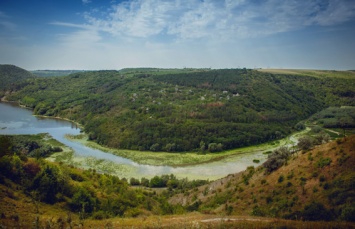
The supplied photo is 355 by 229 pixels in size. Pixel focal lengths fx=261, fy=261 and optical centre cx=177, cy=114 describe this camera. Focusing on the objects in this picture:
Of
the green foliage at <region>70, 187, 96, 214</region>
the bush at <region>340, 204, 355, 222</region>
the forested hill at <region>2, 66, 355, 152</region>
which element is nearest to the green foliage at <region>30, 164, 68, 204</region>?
the green foliage at <region>70, 187, 96, 214</region>

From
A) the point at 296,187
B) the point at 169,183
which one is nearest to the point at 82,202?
the point at 296,187

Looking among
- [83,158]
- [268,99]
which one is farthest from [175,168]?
[268,99]

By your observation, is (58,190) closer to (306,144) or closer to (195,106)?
(306,144)

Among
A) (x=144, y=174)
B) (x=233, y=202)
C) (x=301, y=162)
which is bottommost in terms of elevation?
(x=144, y=174)

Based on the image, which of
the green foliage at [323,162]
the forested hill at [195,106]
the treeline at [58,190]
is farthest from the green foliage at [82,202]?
the forested hill at [195,106]

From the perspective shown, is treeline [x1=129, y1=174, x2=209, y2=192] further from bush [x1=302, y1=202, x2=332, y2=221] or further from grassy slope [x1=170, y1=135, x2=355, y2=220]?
bush [x1=302, y1=202, x2=332, y2=221]

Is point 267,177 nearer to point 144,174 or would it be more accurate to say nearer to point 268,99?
point 144,174

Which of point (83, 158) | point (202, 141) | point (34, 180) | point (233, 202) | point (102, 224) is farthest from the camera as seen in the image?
point (202, 141)
